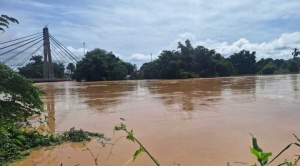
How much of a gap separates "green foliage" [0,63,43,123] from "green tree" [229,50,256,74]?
184 feet

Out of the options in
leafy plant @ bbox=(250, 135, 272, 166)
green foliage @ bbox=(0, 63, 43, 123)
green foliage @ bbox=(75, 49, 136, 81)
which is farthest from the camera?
green foliage @ bbox=(75, 49, 136, 81)

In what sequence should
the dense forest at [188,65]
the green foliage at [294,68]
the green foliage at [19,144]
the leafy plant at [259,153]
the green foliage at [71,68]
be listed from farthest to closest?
the green foliage at [71,68] → the green foliage at [294,68] → the dense forest at [188,65] → the green foliage at [19,144] → the leafy plant at [259,153]

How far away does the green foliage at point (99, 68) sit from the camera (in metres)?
44.2

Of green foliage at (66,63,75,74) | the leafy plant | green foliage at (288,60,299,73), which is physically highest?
→ green foliage at (66,63,75,74)

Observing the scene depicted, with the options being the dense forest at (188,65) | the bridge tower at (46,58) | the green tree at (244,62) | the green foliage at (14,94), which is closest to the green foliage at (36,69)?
the bridge tower at (46,58)

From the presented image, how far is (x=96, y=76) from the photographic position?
4419 centimetres

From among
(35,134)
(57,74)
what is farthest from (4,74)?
(57,74)

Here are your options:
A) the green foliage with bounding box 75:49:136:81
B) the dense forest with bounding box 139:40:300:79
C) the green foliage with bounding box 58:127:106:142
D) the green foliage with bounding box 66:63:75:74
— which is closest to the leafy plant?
the green foliage with bounding box 58:127:106:142

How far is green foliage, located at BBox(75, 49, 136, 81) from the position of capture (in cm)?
4419

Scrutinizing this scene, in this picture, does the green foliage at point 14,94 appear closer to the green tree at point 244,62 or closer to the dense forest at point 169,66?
the dense forest at point 169,66

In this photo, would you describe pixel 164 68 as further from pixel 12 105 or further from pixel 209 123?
pixel 12 105

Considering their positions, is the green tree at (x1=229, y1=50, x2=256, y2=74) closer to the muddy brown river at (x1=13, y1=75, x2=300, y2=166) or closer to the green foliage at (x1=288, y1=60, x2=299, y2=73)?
the green foliage at (x1=288, y1=60, x2=299, y2=73)

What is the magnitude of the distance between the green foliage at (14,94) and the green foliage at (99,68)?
41.1 m

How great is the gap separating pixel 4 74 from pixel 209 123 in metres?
4.99
